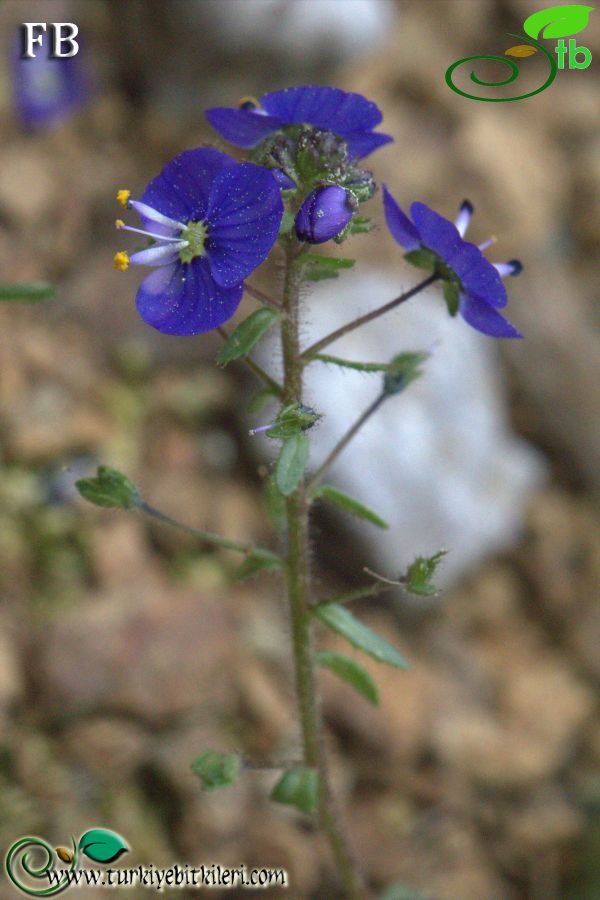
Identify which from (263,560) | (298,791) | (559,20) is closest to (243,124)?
(263,560)

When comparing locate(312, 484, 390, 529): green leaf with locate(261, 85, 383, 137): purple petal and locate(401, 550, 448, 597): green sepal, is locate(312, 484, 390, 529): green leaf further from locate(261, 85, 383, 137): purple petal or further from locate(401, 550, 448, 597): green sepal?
locate(261, 85, 383, 137): purple petal

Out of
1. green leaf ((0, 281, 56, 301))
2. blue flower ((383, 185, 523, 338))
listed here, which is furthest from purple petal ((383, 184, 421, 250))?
green leaf ((0, 281, 56, 301))

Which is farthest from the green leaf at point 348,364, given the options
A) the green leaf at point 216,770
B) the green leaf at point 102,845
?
the green leaf at point 102,845

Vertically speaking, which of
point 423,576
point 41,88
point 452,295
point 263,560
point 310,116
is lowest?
point 263,560

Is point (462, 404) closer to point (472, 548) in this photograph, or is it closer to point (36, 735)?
point (472, 548)

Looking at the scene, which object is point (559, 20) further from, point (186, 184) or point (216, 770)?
point (216, 770)

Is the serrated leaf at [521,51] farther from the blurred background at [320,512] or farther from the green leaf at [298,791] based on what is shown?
the green leaf at [298,791]
